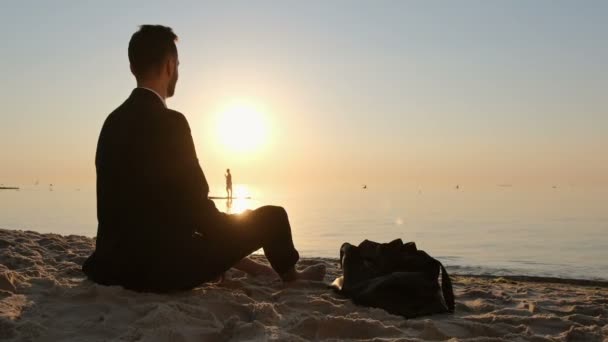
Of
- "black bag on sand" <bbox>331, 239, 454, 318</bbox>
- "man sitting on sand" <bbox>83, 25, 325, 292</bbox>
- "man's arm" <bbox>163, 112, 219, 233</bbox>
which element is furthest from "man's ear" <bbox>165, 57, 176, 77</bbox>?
"black bag on sand" <bbox>331, 239, 454, 318</bbox>

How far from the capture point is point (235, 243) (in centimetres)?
394

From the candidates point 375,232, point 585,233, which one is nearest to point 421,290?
point 375,232

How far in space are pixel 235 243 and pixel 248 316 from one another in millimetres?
679

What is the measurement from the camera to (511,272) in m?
8.40

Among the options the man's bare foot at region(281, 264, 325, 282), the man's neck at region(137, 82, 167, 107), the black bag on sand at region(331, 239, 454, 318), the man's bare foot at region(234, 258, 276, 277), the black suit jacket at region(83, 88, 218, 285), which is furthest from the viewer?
the man's bare foot at region(234, 258, 276, 277)

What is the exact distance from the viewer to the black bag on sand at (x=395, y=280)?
3.86 meters

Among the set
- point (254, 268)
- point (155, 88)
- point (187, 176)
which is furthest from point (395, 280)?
point (155, 88)

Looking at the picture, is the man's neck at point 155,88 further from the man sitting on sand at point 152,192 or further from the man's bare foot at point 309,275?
the man's bare foot at point 309,275

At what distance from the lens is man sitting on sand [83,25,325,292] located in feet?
11.8

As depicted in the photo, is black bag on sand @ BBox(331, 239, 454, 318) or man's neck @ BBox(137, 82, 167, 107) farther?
black bag on sand @ BBox(331, 239, 454, 318)

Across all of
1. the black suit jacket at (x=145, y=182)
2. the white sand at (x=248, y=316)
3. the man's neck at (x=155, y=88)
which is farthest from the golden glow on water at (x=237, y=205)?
the man's neck at (x=155, y=88)

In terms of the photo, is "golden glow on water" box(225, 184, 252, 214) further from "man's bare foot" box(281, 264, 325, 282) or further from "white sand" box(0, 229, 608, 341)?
"white sand" box(0, 229, 608, 341)

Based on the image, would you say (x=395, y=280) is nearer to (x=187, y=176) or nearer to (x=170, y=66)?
(x=187, y=176)

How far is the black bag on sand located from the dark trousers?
1.79 ft
